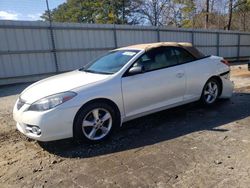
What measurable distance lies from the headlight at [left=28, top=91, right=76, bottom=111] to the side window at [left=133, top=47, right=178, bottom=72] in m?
1.47

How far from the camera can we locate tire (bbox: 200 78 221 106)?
6.22 metres

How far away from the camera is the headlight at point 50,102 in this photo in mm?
4191

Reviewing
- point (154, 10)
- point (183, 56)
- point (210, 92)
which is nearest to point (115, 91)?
point (183, 56)

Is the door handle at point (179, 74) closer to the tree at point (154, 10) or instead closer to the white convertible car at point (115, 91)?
the white convertible car at point (115, 91)

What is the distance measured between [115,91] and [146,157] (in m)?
1.23

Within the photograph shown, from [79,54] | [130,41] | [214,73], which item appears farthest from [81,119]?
[130,41]

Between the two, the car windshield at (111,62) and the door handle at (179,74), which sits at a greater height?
the car windshield at (111,62)

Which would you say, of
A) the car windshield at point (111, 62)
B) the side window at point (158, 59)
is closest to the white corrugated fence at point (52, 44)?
the car windshield at point (111, 62)

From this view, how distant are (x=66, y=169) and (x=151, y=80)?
220cm

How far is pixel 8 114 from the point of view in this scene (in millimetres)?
6754

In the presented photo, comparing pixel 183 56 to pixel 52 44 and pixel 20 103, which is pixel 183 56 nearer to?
pixel 20 103

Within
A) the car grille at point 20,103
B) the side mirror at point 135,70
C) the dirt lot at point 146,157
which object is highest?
the side mirror at point 135,70

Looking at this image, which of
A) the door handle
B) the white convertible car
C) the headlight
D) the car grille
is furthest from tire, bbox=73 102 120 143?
the door handle

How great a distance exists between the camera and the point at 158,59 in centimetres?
548
